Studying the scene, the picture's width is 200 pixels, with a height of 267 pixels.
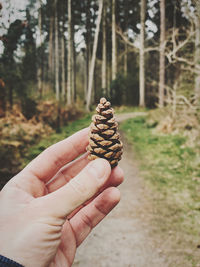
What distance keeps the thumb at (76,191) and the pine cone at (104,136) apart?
131 mm

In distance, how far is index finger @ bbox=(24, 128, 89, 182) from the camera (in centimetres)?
200

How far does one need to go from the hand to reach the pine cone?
0.13m

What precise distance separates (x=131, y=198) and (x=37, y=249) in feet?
11.3

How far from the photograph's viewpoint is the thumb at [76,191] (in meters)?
1.41

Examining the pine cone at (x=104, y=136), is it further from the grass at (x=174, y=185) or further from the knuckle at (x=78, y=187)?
the grass at (x=174, y=185)

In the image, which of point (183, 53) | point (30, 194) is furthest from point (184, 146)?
point (30, 194)

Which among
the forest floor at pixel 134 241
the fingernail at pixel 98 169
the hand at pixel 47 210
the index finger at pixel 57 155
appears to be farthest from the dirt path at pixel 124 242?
the fingernail at pixel 98 169

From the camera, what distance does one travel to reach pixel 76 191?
145 cm

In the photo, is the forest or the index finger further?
the forest

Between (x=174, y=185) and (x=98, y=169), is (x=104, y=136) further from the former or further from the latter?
(x=174, y=185)

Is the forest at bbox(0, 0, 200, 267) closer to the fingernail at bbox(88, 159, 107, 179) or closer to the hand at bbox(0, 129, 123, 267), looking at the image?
the hand at bbox(0, 129, 123, 267)

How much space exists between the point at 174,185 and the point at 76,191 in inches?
149

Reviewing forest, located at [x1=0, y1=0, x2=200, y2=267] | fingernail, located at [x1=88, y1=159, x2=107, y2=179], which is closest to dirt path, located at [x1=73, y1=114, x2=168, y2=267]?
forest, located at [x1=0, y1=0, x2=200, y2=267]

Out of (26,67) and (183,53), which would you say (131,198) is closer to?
(183,53)
